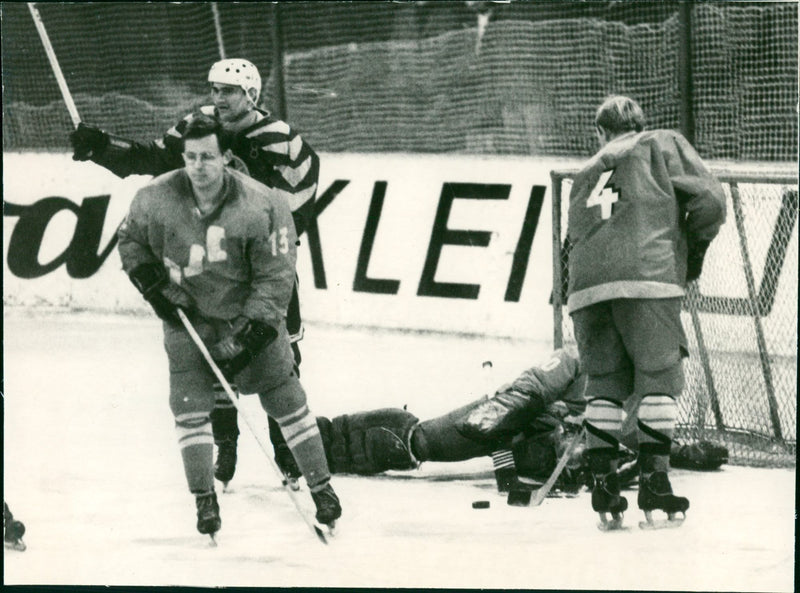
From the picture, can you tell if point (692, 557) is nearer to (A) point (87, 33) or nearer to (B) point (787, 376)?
(B) point (787, 376)

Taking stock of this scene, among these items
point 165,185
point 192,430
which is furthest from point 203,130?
point 192,430

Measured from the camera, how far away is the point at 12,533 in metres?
5.00

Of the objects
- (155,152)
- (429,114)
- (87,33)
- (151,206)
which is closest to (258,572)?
(151,206)

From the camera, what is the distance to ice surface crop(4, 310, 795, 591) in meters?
4.74

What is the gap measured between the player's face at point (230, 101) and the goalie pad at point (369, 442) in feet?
3.48

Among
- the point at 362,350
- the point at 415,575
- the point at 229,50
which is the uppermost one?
the point at 229,50

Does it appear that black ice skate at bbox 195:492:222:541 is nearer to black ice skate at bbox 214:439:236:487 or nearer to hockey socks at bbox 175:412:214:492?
hockey socks at bbox 175:412:214:492

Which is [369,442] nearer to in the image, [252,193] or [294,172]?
[294,172]

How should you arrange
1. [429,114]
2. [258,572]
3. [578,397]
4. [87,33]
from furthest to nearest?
[87,33] → [429,114] → [578,397] → [258,572]

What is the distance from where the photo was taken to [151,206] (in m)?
4.80

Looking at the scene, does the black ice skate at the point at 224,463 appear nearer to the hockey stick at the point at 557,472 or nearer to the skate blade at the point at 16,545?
the skate blade at the point at 16,545

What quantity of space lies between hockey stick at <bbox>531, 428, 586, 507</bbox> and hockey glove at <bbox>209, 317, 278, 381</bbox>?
103cm

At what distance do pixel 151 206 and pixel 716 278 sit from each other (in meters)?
2.24

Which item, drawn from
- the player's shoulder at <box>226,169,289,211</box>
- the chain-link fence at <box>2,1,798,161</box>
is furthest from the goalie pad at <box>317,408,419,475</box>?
the chain-link fence at <box>2,1,798,161</box>
